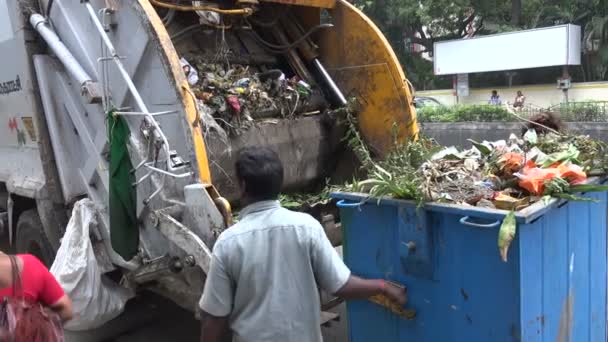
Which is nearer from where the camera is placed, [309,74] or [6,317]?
[6,317]

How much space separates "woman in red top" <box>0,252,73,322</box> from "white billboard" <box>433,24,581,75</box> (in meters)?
17.7

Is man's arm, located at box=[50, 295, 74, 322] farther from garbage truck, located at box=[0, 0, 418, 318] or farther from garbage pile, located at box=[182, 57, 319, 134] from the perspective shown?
garbage pile, located at box=[182, 57, 319, 134]

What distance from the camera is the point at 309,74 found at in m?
4.32

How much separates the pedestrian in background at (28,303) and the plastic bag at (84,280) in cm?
114

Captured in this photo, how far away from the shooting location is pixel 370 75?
403 cm

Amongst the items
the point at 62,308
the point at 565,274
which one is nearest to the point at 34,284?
the point at 62,308

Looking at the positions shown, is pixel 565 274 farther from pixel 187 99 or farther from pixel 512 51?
pixel 512 51

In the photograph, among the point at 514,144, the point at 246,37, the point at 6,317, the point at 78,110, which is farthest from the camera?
the point at 246,37

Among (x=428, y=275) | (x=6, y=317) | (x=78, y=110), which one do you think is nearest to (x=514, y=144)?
(x=428, y=275)

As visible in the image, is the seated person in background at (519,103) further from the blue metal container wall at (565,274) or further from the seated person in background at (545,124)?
the blue metal container wall at (565,274)

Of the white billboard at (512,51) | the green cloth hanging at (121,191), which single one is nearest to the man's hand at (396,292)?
the green cloth hanging at (121,191)

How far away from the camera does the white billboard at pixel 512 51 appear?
17.2m

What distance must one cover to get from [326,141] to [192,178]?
5.32ft

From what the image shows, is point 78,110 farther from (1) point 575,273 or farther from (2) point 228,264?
(1) point 575,273
